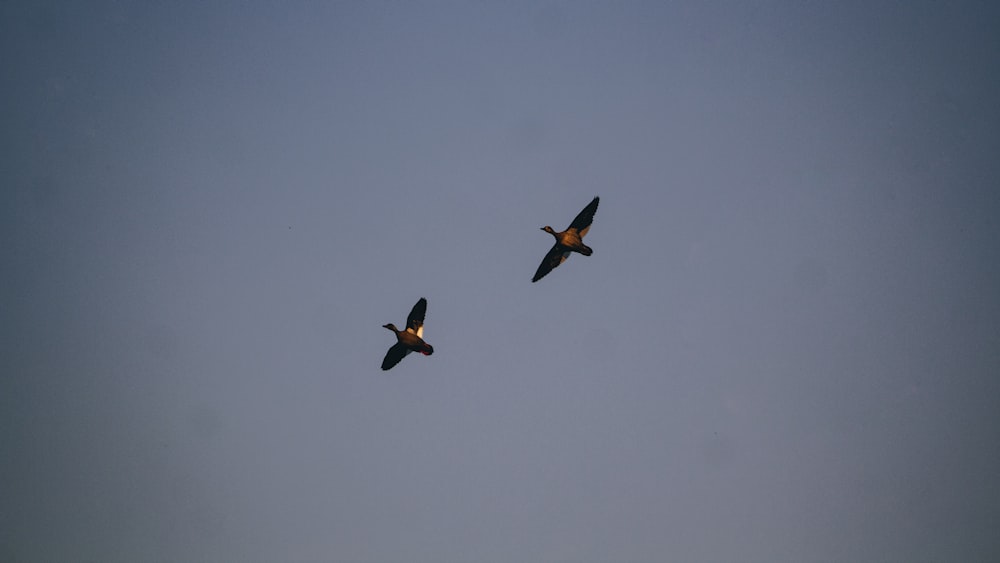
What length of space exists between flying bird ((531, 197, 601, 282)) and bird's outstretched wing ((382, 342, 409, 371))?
8.44m

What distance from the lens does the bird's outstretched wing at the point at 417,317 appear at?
38.8 m

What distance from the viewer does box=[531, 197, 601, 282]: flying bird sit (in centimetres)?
3759

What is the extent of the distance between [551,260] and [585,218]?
3051 millimetres

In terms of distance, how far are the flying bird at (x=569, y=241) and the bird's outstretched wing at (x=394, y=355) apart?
8.44 m

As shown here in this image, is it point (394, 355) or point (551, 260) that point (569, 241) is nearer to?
point (551, 260)

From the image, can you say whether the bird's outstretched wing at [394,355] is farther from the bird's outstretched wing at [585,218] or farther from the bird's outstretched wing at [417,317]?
the bird's outstretched wing at [585,218]

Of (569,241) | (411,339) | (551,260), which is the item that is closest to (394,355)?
(411,339)

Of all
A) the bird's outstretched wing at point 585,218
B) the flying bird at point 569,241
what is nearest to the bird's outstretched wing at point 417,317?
the flying bird at point 569,241

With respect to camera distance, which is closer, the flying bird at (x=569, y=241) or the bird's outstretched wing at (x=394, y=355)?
the flying bird at (x=569, y=241)

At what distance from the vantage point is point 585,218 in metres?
38.3

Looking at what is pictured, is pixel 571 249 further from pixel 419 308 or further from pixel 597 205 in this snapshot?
pixel 419 308

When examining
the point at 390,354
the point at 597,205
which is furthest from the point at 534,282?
the point at 390,354

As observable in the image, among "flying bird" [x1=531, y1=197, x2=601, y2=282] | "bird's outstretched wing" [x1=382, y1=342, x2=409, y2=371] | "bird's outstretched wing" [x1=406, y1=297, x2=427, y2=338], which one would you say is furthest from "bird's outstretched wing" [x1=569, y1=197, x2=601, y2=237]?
"bird's outstretched wing" [x1=382, y1=342, x2=409, y2=371]

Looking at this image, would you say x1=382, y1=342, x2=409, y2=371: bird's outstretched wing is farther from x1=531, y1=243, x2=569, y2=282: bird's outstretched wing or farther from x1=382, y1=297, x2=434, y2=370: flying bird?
x1=531, y1=243, x2=569, y2=282: bird's outstretched wing
